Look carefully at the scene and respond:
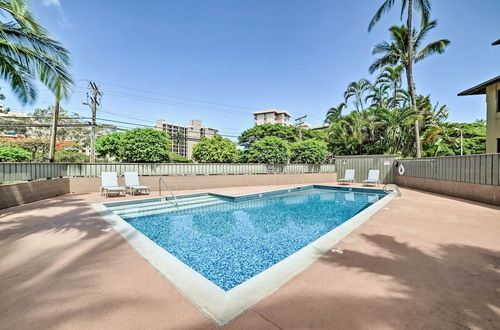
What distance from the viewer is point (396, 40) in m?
14.7

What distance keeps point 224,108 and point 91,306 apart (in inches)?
1431

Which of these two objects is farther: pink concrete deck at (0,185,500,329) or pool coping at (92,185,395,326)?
pool coping at (92,185,395,326)

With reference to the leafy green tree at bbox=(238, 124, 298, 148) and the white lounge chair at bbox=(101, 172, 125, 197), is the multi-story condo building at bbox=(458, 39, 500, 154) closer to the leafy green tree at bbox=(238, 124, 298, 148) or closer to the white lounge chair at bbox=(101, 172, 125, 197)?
the white lounge chair at bbox=(101, 172, 125, 197)

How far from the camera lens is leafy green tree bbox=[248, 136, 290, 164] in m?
15.1

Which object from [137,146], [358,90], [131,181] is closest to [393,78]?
[358,90]

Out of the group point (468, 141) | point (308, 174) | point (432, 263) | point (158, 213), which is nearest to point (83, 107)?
point (158, 213)

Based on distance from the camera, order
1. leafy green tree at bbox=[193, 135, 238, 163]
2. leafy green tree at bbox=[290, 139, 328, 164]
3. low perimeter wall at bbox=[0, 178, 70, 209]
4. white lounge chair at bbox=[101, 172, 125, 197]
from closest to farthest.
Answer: low perimeter wall at bbox=[0, 178, 70, 209]
white lounge chair at bbox=[101, 172, 125, 197]
leafy green tree at bbox=[290, 139, 328, 164]
leafy green tree at bbox=[193, 135, 238, 163]

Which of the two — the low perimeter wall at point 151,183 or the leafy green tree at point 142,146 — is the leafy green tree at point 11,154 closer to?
the low perimeter wall at point 151,183

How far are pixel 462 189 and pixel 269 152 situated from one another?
9.81 meters

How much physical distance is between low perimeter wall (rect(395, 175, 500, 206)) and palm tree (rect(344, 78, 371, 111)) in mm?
13029

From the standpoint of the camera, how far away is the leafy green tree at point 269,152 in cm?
1511

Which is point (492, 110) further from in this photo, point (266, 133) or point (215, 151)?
point (266, 133)

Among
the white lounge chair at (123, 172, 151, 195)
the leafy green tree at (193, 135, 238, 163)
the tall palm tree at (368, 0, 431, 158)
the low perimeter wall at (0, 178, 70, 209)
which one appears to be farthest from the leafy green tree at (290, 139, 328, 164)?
the low perimeter wall at (0, 178, 70, 209)

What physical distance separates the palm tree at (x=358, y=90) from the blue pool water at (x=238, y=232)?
1687cm
